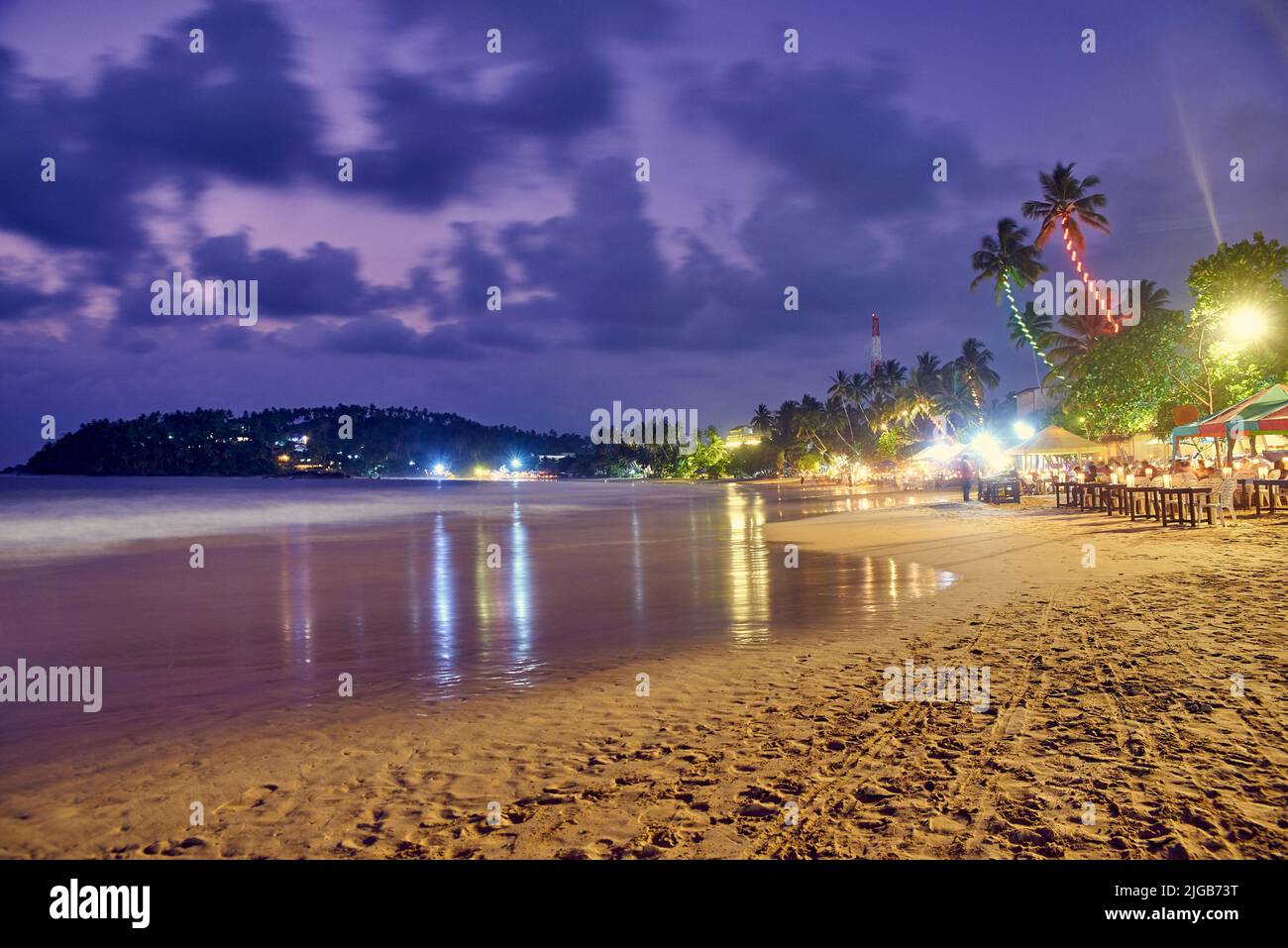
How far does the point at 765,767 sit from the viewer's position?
500cm

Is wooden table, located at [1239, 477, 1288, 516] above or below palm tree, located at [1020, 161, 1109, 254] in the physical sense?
below

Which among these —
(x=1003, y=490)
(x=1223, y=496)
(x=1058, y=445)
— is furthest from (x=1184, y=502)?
(x=1058, y=445)

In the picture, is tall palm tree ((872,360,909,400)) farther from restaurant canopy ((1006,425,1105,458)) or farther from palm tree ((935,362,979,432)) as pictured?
restaurant canopy ((1006,425,1105,458))


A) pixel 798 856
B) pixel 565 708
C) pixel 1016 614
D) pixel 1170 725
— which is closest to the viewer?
pixel 798 856

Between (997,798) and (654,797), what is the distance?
188 cm

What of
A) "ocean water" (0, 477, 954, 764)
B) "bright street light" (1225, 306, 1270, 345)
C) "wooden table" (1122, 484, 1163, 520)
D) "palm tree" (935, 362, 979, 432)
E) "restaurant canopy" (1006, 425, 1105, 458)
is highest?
"palm tree" (935, 362, 979, 432)

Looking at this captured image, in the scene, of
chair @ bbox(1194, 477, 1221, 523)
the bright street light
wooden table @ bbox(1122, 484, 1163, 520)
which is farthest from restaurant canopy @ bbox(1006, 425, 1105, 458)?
chair @ bbox(1194, 477, 1221, 523)

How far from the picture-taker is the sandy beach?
404 cm

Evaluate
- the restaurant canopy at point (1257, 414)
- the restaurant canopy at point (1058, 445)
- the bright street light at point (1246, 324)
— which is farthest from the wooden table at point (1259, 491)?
the restaurant canopy at point (1058, 445)

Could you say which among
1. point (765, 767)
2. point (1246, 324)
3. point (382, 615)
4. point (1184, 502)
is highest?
point (1246, 324)

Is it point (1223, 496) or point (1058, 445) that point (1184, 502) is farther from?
point (1058, 445)

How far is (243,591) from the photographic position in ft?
48.9
